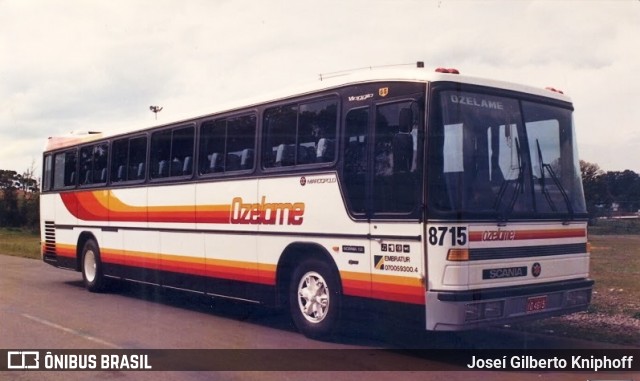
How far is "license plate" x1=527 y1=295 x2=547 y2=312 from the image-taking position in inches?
318

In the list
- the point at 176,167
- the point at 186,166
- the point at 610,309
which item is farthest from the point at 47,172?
the point at 610,309

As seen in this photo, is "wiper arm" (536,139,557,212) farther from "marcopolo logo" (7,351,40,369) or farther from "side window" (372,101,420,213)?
"marcopolo logo" (7,351,40,369)

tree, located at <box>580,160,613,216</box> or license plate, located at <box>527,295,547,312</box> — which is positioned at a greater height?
tree, located at <box>580,160,613,216</box>

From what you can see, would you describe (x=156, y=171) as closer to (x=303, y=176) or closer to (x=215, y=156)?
(x=215, y=156)

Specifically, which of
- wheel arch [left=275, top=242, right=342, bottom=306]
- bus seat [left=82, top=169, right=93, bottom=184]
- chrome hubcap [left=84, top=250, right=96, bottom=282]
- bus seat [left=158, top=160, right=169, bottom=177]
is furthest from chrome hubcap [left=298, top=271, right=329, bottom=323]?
bus seat [left=82, top=169, right=93, bottom=184]

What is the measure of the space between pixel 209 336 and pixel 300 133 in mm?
2943

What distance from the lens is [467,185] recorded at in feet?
25.2

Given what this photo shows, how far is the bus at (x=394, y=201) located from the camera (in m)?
7.63

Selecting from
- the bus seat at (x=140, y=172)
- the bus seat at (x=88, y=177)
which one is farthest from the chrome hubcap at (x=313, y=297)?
the bus seat at (x=88, y=177)

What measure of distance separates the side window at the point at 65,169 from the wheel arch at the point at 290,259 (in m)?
7.78

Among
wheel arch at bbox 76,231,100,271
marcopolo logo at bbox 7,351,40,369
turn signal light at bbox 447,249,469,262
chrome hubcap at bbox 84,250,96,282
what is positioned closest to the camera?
turn signal light at bbox 447,249,469,262

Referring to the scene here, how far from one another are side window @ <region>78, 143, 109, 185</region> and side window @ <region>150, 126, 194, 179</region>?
2.17 m

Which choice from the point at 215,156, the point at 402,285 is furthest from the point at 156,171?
the point at 402,285

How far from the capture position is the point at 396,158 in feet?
26.1
